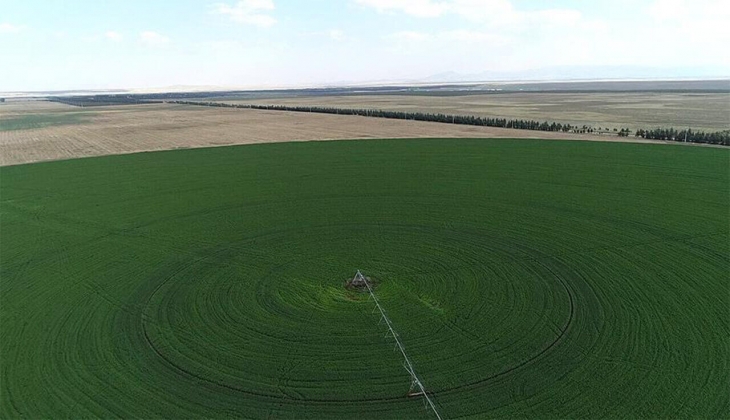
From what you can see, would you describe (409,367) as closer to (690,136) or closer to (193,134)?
(690,136)

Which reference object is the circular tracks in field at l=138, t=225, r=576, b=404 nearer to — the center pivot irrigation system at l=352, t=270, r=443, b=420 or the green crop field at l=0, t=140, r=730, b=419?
the green crop field at l=0, t=140, r=730, b=419

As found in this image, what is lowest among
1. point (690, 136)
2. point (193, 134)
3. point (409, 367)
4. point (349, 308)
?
point (409, 367)

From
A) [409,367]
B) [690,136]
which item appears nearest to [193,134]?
[409,367]

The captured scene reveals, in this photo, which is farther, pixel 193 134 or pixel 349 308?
pixel 193 134

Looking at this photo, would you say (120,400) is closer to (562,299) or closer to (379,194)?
(562,299)

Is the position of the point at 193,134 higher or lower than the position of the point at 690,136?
lower

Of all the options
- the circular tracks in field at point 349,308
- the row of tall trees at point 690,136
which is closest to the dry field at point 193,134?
the row of tall trees at point 690,136

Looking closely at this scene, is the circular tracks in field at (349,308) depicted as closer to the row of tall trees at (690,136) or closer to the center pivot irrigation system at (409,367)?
the center pivot irrigation system at (409,367)

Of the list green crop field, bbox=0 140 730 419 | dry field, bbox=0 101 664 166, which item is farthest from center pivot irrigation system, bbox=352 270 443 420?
dry field, bbox=0 101 664 166
